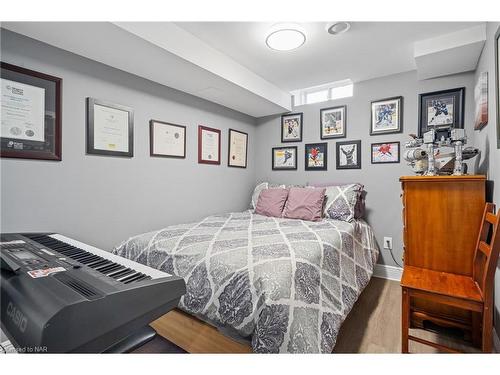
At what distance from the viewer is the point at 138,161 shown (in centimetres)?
225

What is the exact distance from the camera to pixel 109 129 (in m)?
2.03

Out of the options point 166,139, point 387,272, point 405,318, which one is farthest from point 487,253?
point 166,139

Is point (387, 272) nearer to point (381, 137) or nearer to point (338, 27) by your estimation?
point (381, 137)

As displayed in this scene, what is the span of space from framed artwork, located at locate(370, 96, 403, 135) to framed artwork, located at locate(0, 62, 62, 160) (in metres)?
3.01

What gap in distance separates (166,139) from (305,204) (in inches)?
63.6

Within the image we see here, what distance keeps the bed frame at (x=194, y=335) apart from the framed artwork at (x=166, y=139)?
4.98ft

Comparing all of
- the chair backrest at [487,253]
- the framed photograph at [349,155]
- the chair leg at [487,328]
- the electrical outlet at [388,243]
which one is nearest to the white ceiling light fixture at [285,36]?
the framed photograph at [349,155]

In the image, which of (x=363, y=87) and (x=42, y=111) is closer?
(x=42, y=111)

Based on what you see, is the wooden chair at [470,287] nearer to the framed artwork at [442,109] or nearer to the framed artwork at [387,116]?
the framed artwork at [442,109]

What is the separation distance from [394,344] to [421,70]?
240 centimetres

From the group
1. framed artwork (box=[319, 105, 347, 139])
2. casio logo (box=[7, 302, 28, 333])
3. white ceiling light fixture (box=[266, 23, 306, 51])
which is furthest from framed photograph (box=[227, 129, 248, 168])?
casio logo (box=[7, 302, 28, 333])

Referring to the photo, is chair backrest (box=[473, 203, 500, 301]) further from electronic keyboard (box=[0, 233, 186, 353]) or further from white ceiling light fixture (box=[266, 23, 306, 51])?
Answer: white ceiling light fixture (box=[266, 23, 306, 51])
